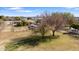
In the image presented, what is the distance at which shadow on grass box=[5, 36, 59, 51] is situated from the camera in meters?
1.90

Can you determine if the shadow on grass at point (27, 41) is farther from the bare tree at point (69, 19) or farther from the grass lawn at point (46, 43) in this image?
the bare tree at point (69, 19)

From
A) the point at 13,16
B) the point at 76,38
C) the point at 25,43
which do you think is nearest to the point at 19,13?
the point at 13,16

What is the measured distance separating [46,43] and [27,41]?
192 millimetres

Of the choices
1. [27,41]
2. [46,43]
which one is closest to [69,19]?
[46,43]

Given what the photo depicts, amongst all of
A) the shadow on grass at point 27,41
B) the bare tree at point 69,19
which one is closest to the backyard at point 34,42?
the shadow on grass at point 27,41

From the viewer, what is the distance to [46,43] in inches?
75.3

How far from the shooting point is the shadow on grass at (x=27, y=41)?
1.90 meters

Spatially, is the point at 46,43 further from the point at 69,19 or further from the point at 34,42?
the point at 69,19

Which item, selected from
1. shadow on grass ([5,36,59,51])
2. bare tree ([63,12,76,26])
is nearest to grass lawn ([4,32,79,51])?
shadow on grass ([5,36,59,51])

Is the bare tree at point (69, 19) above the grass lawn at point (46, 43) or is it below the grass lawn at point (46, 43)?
above

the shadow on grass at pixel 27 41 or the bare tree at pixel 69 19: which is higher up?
the bare tree at pixel 69 19

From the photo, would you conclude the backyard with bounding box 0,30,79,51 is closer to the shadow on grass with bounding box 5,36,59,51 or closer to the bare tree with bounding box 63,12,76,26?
the shadow on grass with bounding box 5,36,59,51
